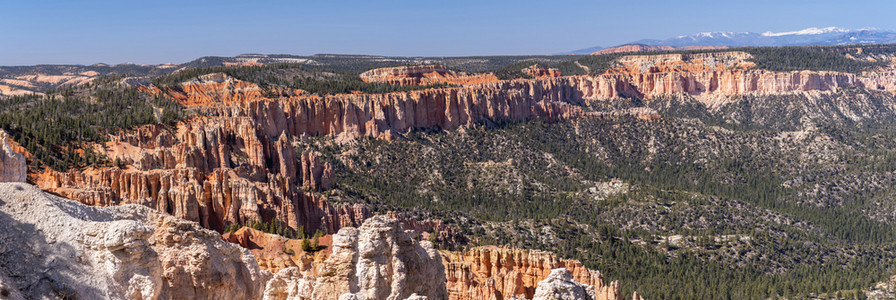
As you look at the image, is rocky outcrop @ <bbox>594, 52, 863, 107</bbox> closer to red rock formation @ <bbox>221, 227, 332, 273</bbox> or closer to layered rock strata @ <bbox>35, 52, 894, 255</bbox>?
layered rock strata @ <bbox>35, 52, 894, 255</bbox>

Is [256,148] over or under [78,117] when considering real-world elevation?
under

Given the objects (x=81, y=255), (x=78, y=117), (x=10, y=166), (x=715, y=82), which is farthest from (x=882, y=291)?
(x=715, y=82)

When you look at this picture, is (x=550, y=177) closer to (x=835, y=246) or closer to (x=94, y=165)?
(x=835, y=246)

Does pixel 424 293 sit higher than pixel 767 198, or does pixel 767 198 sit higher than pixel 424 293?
pixel 424 293

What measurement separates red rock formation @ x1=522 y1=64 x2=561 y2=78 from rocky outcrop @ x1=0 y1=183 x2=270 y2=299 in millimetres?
169779

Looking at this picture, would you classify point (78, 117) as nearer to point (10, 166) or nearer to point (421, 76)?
point (10, 166)

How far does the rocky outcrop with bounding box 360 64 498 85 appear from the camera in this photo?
16212cm

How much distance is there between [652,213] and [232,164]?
48433 mm

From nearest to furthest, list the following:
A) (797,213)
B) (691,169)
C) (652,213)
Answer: (652,213), (797,213), (691,169)

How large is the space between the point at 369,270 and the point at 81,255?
24.3ft

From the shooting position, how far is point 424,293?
2339 cm

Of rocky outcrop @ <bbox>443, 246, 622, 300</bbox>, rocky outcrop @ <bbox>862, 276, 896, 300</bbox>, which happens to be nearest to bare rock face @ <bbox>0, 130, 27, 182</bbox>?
rocky outcrop @ <bbox>443, 246, 622, 300</bbox>

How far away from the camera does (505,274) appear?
4238cm

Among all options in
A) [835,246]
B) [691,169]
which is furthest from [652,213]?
[691,169]
